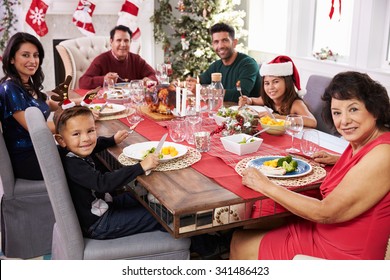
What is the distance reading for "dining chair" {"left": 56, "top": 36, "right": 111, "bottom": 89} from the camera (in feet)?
13.7

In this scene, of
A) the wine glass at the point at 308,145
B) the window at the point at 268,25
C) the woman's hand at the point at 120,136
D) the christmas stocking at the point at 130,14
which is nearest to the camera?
the wine glass at the point at 308,145

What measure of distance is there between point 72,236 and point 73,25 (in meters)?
4.45

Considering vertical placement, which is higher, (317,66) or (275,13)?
(275,13)

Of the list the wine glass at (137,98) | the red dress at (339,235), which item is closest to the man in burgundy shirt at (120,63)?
the wine glass at (137,98)

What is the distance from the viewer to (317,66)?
16.5 feet

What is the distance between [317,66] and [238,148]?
3.27 metres

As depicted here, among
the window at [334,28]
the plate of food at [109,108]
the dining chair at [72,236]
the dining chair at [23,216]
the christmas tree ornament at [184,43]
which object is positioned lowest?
the dining chair at [23,216]

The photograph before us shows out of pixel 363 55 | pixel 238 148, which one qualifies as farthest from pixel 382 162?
pixel 363 55

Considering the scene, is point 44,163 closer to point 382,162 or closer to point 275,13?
point 382,162

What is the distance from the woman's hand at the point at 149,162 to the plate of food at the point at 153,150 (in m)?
0.08

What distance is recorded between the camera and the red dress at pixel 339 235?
1540mm

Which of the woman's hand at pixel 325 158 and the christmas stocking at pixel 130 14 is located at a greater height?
the christmas stocking at pixel 130 14

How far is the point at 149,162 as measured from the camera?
1.80m

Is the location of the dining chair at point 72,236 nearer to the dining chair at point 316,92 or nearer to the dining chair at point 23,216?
the dining chair at point 23,216
